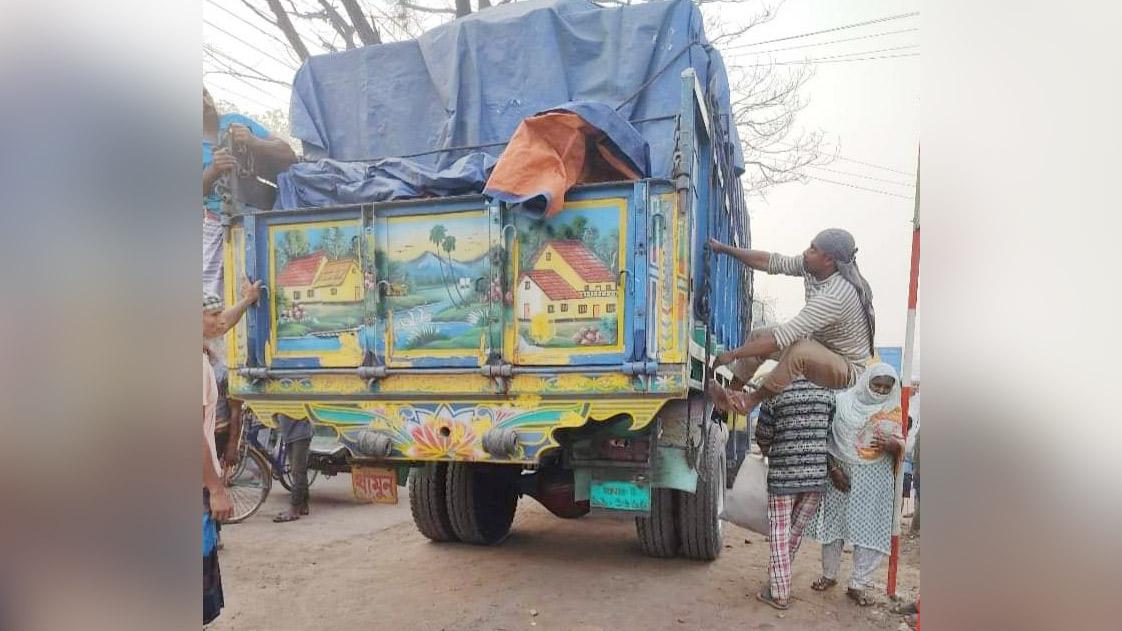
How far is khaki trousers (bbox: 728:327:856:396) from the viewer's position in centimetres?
227

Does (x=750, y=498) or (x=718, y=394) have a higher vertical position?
(x=718, y=394)

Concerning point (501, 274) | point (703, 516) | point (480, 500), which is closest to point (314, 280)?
point (501, 274)

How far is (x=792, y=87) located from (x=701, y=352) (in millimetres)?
1136

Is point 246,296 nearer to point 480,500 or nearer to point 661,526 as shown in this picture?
point 480,500

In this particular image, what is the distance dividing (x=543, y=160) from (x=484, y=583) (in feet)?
7.02

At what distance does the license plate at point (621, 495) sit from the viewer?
2680 mm

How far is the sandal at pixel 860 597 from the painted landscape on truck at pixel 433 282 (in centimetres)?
171

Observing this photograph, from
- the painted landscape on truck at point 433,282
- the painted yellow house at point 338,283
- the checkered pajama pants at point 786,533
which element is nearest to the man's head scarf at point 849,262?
the checkered pajama pants at point 786,533

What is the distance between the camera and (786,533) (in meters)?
2.49

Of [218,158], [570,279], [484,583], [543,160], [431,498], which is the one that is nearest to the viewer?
[218,158]
